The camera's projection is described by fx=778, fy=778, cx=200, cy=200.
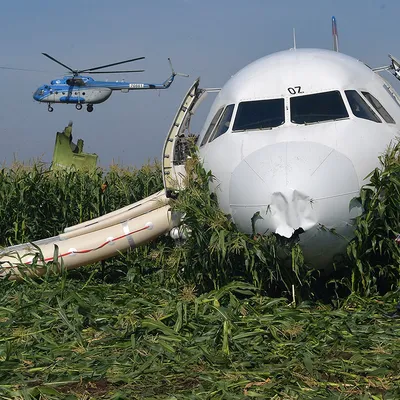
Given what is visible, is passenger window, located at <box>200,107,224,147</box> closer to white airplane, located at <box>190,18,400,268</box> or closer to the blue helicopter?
white airplane, located at <box>190,18,400,268</box>

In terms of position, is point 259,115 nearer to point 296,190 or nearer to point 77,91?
point 296,190

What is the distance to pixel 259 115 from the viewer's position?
997 cm

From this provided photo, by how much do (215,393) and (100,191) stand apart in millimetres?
11975

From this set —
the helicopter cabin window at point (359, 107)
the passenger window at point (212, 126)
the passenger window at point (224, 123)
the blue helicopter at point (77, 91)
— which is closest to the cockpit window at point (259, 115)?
the passenger window at point (224, 123)

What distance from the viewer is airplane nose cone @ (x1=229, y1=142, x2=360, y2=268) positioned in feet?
27.8

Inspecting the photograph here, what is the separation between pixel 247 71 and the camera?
1091cm

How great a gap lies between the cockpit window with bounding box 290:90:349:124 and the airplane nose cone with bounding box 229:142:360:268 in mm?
732

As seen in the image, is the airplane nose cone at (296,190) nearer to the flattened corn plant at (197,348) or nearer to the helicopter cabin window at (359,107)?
the flattened corn plant at (197,348)

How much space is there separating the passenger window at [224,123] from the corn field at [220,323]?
0.50 metres

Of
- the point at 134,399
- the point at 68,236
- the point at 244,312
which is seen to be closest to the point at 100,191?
the point at 68,236

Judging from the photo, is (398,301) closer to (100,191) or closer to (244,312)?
(244,312)

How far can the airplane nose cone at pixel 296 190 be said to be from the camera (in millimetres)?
8461

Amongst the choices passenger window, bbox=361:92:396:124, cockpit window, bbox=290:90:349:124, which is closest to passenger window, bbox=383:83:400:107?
passenger window, bbox=361:92:396:124

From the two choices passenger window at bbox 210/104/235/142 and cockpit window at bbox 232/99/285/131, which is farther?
passenger window at bbox 210/104/235/142
